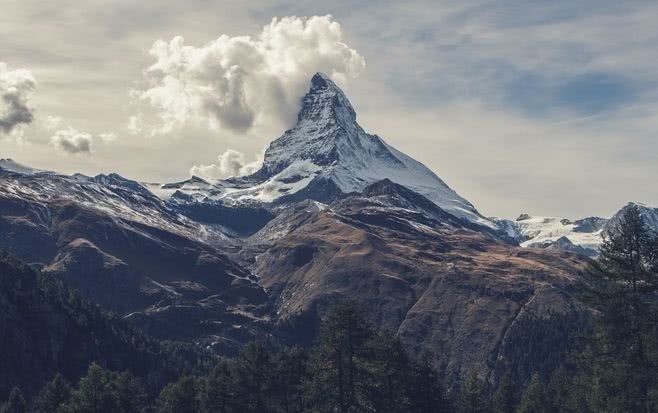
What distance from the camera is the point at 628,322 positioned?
60.0 m

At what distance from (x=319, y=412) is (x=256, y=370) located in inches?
631

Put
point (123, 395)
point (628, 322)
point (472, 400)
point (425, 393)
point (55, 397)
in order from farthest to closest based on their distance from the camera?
point (472, 400)
point (425, 393)
point (55, 397)
point (123, 395)
point (628, 322)

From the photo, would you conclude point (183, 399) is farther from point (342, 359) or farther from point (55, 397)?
point (342, 359)

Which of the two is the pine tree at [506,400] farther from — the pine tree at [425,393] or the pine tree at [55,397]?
the pine tree at [55,397]

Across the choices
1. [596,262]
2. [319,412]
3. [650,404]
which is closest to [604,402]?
[650,404]

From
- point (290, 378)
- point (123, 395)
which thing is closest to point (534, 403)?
point (290, 378)

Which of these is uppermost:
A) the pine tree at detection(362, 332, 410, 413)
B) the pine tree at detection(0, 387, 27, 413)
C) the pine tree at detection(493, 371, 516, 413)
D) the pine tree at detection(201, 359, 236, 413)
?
the pine tree at detection(362, 332, 410, 413)

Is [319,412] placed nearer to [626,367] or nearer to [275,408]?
[275,408]

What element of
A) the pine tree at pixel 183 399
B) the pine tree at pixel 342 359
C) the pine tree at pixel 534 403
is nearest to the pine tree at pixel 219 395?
the pine tree at pixel 183 399

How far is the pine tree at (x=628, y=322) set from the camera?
5941cm

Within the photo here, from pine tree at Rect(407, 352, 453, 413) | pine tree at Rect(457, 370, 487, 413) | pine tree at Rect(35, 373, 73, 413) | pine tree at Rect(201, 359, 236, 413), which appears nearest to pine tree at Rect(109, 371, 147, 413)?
pine tree at Rect(35, 373, 73, 413)

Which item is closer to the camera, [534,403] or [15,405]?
[534,403]

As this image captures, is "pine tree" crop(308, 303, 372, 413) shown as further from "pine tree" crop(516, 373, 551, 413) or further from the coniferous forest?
"pine tree" crop(516, 373, 551, 413)

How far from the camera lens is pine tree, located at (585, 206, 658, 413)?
2339 inches
